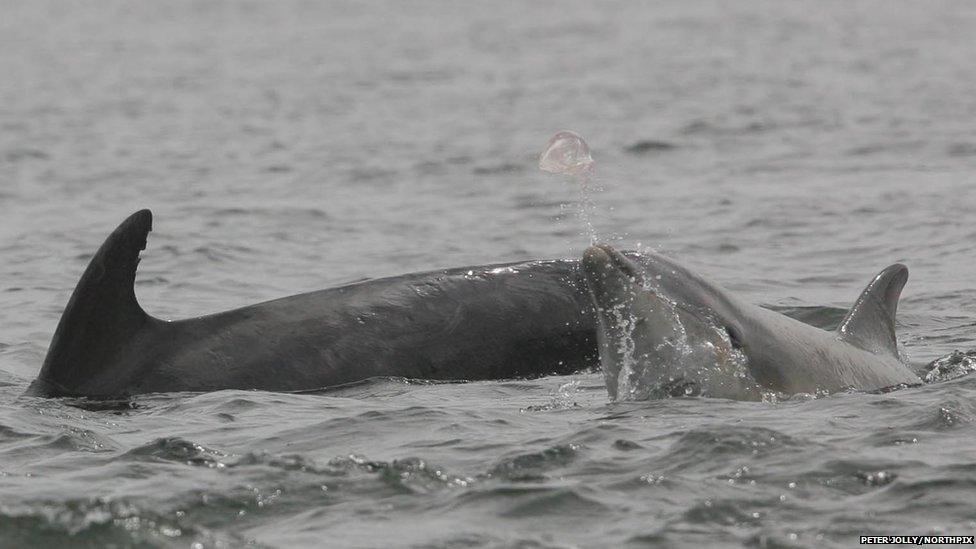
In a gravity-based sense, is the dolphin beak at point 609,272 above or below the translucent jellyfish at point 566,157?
below

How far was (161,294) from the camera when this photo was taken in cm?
1445

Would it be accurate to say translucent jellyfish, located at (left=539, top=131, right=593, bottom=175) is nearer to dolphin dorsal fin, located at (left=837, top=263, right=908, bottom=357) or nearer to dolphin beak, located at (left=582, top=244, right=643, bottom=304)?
dolphin dorsal fin, located at (left=837, top=263, right=908, bottom=357)

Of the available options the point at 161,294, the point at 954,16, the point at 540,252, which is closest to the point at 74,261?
the point at 161,294

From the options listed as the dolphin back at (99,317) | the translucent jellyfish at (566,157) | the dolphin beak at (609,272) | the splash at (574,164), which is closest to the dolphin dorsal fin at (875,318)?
the dolphin beak at (609,272)

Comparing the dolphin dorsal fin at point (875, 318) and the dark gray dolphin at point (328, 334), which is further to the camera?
the dark gray dolphin at point (328, 334)

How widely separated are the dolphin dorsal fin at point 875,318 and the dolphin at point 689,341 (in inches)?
15.5

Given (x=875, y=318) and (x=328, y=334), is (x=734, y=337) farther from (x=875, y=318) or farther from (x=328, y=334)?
(x=328, y=334)

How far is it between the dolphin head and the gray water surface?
0.39ft

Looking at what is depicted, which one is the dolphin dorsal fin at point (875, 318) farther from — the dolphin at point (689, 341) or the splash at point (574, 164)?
the splash at point (574, 164)

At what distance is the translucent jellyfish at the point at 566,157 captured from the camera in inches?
672

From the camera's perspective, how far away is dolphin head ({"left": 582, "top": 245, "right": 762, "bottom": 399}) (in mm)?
7828

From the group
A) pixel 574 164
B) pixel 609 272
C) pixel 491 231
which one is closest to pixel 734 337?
pixel 609 272

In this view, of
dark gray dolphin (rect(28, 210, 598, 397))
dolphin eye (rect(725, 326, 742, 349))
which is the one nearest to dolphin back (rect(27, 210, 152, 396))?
dark gray dolphin (rect(28, 210, 598, 397))

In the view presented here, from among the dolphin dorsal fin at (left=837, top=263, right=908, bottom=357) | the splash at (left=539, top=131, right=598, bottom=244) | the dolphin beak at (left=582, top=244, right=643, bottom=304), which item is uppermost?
the splash at (left=539, top=131, right=598, bottom=244)
